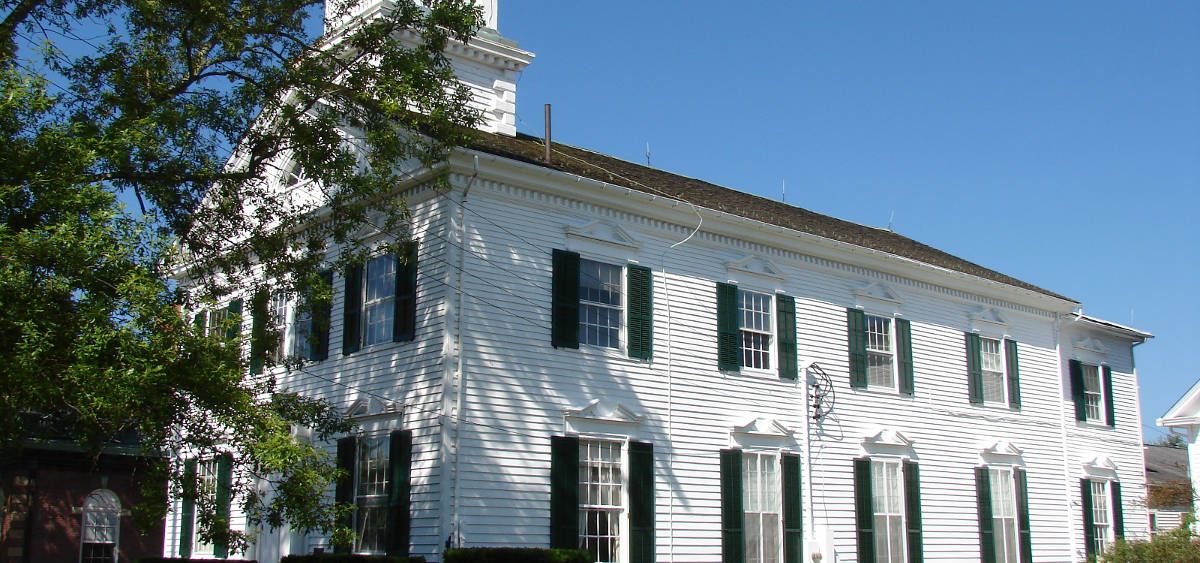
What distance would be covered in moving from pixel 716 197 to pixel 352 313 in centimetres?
831

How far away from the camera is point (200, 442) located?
567 inches

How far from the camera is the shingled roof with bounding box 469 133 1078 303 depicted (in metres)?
20.6

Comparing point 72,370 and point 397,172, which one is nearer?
point 72,370

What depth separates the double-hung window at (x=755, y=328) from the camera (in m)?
21.5

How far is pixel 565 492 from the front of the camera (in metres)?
17.9

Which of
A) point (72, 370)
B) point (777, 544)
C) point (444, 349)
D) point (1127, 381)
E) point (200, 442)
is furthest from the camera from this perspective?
point (1127, 381)

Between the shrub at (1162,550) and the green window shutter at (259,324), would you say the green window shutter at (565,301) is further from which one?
the shrub at (1162,550)

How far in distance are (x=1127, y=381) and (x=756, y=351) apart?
46.5 ft

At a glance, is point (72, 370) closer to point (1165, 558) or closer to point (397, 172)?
point (397, 172)

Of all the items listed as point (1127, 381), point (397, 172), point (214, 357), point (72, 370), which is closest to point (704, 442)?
point (397, 172)

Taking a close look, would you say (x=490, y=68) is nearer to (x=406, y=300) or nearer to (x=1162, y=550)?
(x=406, y=300)

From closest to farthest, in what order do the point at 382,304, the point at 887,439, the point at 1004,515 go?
the point at 382,304, the point at 887,439, the point at 1004,515

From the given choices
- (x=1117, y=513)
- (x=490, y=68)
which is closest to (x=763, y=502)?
(x=490, y=68)

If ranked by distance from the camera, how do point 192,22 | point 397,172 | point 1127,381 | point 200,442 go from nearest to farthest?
point 200,442
point 192,22
point 397,172
point 1127,381
